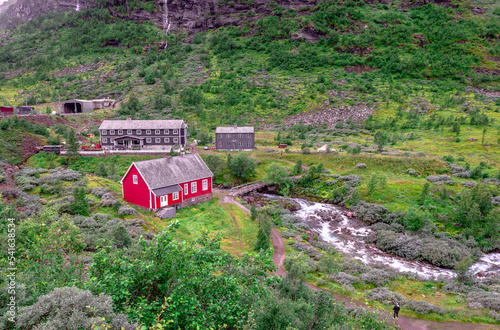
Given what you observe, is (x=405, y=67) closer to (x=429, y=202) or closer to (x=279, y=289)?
(x=429, y=202)

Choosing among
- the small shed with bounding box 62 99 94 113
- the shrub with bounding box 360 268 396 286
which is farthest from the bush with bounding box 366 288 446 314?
the small shed with bounding box 62 99 94 113

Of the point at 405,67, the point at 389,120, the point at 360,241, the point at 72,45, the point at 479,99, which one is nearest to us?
the point at 360,241

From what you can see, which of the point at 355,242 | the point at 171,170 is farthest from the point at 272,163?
the point at 355,242

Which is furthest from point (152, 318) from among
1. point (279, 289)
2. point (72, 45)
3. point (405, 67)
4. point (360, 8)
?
point (360, 8)

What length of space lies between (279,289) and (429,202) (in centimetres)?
3663

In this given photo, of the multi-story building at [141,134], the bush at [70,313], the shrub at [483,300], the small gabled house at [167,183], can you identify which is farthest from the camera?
the multi-story building at [141,134]

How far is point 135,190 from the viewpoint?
37.5 m

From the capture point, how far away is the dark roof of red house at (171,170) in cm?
3693

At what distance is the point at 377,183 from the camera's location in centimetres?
4681

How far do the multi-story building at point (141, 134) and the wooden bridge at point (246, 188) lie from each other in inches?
827

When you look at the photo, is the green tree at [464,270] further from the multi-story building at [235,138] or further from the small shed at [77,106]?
the small shed at [77,106]

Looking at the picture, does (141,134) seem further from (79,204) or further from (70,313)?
(70,313)

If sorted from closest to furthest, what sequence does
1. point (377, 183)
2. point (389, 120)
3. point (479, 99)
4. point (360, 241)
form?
1. point (360, 241)
2. point (377, 183)
3. point (389, 120)
4. point (479, 99)

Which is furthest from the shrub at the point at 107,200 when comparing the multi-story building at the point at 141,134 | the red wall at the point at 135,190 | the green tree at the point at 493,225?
the green tree at the point at 493,225
